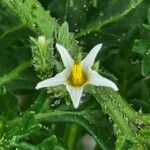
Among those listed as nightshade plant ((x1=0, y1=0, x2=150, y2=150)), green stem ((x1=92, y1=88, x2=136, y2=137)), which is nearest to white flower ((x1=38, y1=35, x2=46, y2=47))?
nightshade plant ((x1=0, y1=0, x2=150, y2=150))

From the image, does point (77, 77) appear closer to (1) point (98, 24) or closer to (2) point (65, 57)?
(2) point (65, 57)

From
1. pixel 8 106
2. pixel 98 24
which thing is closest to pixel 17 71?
pixel 8 106

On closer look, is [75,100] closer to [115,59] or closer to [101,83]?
[101,83]

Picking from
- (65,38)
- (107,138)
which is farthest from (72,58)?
(107,138)

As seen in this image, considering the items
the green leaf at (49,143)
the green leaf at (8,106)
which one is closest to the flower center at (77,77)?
the green leaf at (49,143)

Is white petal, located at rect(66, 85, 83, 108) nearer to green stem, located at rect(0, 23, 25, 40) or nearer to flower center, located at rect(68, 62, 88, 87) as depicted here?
flower center, located at rect(68, 62, 88, 87)

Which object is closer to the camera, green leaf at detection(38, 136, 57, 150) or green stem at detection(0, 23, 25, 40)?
green leaf at detection(38, 136, 57, 150)

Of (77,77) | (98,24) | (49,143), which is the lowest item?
(49,143)
